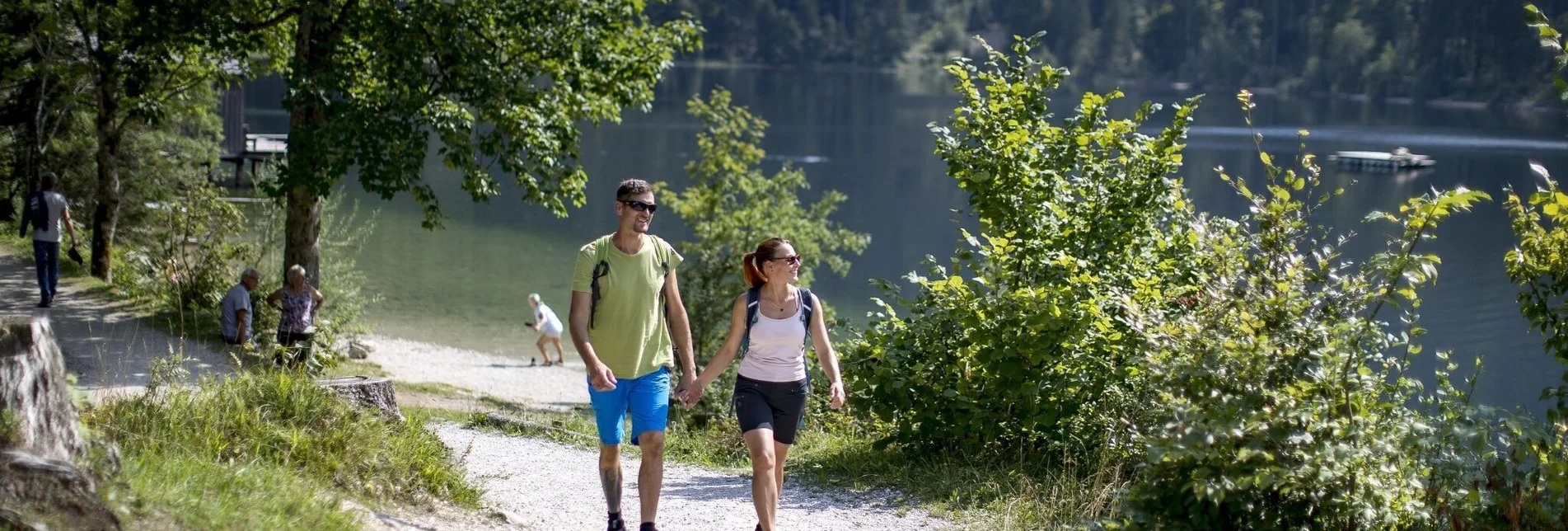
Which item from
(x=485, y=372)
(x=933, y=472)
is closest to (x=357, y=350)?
(x=485, y=372)

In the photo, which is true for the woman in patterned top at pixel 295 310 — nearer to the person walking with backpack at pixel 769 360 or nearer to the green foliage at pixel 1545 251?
the person walking with backpack at pixel 769 360

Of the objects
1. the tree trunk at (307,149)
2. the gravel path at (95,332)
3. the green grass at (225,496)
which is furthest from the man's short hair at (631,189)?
the tree trunk at (307,149)

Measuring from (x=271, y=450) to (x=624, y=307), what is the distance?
6.00ft

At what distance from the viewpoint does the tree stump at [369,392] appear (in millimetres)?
6855

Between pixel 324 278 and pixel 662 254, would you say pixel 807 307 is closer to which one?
pixel 662 254

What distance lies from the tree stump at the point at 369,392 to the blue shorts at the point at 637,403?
68.1 inches

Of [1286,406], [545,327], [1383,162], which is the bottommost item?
[545,327]

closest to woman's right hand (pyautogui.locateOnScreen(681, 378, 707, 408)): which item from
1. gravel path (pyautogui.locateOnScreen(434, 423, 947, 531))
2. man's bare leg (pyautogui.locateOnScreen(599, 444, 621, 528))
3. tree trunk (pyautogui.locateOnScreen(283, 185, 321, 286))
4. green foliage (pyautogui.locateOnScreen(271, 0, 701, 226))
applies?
man's bare leg (pyautogui.locateOnScreen(599, 444, 621, 528))

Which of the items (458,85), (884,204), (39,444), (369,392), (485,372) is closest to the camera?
(39,444)

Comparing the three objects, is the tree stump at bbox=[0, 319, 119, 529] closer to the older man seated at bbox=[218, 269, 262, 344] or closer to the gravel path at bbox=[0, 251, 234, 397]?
the gravel path at bbox=[0, 251, 234, 397]

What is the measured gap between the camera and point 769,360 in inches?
231

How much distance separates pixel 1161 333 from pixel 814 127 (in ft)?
253

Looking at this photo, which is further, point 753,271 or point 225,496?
point 753,271

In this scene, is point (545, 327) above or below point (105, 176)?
below
